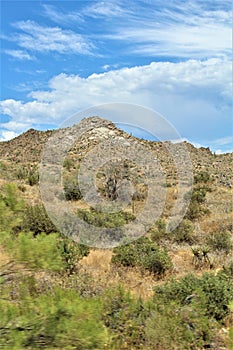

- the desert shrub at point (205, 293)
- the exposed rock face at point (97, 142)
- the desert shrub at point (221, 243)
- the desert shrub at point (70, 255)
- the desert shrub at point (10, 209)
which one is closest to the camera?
the desert shrub at point (10, 209)

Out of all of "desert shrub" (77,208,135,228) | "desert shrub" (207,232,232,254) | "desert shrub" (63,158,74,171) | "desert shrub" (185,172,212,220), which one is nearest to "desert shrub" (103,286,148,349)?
"desert shrub" (207,232,232,254)

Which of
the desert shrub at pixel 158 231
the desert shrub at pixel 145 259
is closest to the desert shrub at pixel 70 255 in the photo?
the desert shrub at pixel 145 259

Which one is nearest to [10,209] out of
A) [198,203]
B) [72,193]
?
[72,193]

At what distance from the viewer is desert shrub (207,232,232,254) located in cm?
1362

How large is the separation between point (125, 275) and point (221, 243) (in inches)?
203

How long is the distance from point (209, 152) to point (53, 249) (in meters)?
57.2

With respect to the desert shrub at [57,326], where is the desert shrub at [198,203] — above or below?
above

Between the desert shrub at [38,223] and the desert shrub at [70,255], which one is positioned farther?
the desert shrub at [38,223]

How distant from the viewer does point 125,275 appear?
31.9 ft

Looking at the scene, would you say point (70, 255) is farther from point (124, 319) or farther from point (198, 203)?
point (198, 203)

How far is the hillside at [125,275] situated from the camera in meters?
4.18

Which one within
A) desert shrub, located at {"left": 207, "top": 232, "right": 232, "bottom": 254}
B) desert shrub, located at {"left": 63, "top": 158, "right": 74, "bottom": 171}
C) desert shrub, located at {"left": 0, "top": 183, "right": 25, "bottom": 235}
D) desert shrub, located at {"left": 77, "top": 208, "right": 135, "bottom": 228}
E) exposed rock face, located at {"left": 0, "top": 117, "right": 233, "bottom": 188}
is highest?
exposed rock face, located at {"left": 0, "top": 117, "right": 233, "bottom": 188}

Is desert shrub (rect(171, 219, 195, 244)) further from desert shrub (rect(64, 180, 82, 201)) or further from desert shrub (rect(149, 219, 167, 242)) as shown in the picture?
desert shrub (rect(64, 180, 82, 201))

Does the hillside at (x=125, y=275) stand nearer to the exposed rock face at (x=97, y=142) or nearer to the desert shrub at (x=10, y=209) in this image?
the desert shrub at (x=10, y=209)
